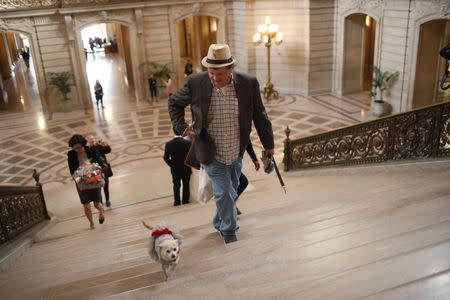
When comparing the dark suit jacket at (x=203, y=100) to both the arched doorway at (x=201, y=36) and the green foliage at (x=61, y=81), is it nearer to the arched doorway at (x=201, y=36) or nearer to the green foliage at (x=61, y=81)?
the green foliage at (x=61, y=81)

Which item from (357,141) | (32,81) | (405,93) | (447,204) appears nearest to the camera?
(447,204)

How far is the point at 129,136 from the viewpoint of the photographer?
1155 cm

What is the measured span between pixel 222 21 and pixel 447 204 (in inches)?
510

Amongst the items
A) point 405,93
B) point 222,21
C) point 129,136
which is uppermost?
point 222,21

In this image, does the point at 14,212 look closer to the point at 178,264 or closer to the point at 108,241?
the point at 108,241

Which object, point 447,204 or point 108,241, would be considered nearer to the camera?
point 447,204

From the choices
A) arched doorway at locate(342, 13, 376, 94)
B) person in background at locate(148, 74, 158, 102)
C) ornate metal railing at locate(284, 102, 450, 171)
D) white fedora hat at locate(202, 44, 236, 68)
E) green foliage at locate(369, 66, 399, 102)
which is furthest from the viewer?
person in background at locate(148, 74, 158, 102)

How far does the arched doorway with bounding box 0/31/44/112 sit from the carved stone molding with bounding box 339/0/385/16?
390 inches

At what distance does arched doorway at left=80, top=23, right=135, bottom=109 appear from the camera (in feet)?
52.2

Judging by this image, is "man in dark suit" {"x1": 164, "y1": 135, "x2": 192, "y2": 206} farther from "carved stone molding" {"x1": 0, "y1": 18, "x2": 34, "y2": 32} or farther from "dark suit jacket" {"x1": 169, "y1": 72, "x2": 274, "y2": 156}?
"carved stone molding" {"x1": 0, "y1": 18, "x2": 34, "y2": 32}

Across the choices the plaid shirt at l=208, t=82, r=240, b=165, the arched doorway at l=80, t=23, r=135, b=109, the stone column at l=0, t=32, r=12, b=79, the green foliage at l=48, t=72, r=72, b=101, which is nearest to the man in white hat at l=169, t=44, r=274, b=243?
the plaid shirt at l=208, t=82, r=240, b=165

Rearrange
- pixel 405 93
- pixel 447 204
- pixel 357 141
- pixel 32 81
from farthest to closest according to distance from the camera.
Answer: pixel 32 81 → pixel 405 93 → pixel 357 141 → pixel 447 204

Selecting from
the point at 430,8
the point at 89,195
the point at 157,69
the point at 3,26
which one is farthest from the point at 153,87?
the point at 89,195

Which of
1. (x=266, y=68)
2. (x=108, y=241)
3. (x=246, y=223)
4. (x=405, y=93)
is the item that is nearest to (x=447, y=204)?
(x=246, y=223)
